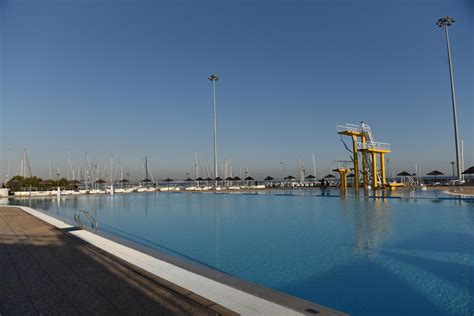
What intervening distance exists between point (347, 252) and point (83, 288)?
5264 millimetres

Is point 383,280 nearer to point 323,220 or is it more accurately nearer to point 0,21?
point 323,220

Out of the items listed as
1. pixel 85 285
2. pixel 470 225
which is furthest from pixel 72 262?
pixel 470 225

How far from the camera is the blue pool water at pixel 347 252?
460 centimetres

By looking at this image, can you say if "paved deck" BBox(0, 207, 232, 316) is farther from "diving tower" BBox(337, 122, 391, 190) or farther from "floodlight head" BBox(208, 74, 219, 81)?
"floodlight head" BBox(208, 74, 219, 81)

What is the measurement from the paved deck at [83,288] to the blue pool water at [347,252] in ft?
6.50

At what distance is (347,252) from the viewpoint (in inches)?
275

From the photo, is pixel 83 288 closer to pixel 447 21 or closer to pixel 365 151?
pixel 365 151

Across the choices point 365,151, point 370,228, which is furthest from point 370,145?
point 370,228

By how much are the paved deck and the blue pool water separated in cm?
198

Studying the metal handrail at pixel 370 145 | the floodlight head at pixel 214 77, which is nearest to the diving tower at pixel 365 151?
the metal handrail at pixel 370 145

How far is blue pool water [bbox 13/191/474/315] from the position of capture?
460cm

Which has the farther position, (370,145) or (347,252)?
(370,145)

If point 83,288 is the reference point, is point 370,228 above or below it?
below

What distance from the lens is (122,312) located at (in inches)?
126
